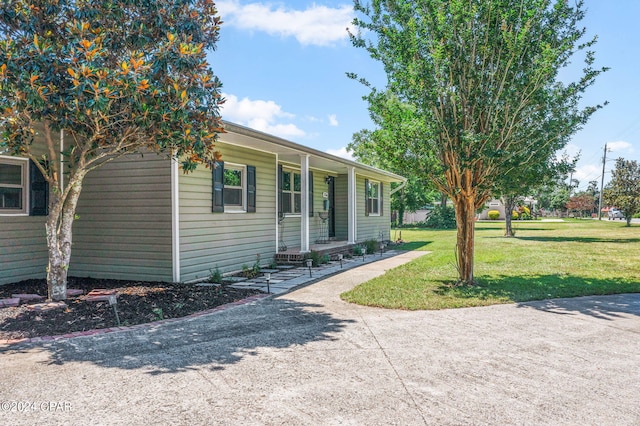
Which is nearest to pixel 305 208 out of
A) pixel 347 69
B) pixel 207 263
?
pixel 207 263

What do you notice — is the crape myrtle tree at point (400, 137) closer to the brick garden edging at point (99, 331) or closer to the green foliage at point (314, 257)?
the green foliage at point (314, 257)

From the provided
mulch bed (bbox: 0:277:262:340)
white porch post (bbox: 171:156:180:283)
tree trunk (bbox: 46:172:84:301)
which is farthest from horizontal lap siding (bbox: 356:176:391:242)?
tree trunk (bbox: 46:172:84:301)

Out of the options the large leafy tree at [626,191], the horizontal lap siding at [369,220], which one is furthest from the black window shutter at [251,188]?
the large leafy tree at [626,191]

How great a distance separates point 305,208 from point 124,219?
4.33 m

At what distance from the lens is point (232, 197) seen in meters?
9.56

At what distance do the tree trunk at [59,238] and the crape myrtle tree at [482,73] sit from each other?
5311 mm

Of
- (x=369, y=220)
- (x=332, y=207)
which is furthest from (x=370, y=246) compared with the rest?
(x=369, y=220)

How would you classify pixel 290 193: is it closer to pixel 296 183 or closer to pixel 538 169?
pixel 296 183

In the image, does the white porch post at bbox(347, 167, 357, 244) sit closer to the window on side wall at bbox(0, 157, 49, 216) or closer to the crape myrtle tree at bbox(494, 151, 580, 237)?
the crape myrtle tree at bbox(494, 151, 580, 237)

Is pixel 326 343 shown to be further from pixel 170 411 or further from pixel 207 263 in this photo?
pixel 207 263

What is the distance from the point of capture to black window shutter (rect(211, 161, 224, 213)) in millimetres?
8656

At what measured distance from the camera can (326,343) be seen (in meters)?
4.46

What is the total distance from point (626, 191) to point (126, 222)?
32824mm

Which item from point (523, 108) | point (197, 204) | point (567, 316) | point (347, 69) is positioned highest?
point (347, 69)
